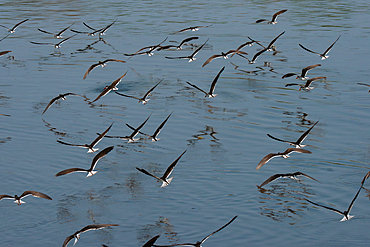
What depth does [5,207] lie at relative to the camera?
10.4 meters

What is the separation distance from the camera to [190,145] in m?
13.5

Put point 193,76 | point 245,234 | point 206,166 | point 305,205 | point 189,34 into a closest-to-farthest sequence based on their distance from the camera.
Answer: point 245,234 < point 305,205 < point 206,166 < point 193,76 < point 189,34

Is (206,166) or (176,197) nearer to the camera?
(176,197)

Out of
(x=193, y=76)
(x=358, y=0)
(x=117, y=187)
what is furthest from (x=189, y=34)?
(x=117, y=187)

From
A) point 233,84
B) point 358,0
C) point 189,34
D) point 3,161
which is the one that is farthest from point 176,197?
point 358,0

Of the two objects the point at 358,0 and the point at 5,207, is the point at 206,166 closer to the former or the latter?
the point at 5,207

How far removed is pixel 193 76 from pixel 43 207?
11.5 m

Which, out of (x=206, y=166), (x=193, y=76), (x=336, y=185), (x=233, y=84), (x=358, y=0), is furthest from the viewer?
(x=358, y=0)

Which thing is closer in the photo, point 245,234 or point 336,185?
point 245,234

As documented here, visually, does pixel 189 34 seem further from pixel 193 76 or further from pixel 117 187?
pixel 117 187

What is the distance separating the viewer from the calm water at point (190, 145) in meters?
9.47

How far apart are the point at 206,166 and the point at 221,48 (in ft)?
45.6

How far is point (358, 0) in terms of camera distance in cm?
4178

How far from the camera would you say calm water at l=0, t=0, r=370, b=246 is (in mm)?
9469
